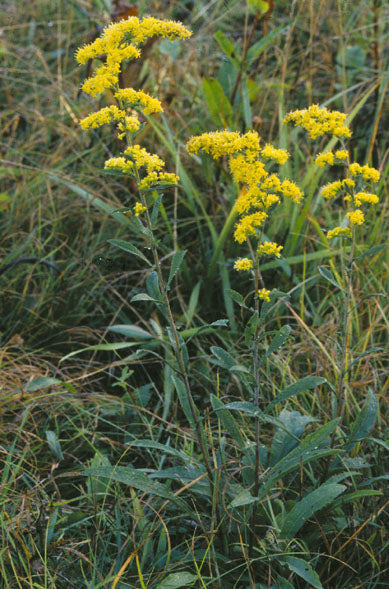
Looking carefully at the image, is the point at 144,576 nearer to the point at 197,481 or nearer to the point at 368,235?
the point at 197,481

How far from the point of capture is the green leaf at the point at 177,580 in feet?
4.97

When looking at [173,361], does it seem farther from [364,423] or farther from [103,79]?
[103,79]

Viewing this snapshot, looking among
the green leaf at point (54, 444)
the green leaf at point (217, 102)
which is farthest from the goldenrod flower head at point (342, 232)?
the green leaf at point (217, 102)

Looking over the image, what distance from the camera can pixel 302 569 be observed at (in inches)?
60.0

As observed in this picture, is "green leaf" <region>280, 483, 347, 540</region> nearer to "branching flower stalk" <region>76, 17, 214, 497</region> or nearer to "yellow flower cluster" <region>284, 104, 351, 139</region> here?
"branching flower stalk" <region>76, 17, 214, 497</region>

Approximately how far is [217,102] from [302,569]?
2.26 meters

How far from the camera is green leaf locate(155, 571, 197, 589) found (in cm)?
152

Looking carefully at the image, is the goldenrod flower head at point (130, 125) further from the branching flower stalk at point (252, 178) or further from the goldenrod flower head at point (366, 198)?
the goldenrod flower head at point (366, 198)

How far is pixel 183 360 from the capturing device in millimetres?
1629

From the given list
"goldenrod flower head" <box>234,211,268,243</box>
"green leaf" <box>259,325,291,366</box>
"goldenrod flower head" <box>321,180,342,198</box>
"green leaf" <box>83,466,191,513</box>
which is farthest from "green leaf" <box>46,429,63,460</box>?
"goldenrod flower head" <box>321,180,342,198</box>

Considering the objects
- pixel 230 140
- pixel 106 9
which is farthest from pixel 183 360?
pixel 106 9

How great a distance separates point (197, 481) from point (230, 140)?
945mm

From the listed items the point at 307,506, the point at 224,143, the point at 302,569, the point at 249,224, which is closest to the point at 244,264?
the point at 249,224

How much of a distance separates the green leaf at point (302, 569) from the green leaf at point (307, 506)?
0.07m
